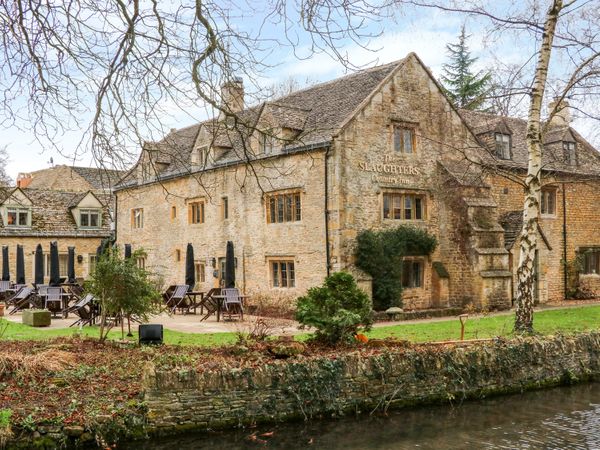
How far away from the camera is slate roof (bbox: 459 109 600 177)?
2928 cm

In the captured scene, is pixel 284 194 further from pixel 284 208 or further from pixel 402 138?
pixel 402 138

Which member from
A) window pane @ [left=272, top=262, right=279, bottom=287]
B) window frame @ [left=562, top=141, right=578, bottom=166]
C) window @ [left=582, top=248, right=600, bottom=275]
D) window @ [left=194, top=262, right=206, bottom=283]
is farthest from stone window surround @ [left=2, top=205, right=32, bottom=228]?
window @ [left=582, top=248, right=600, bottom=275]

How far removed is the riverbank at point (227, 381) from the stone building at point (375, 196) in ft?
29.9

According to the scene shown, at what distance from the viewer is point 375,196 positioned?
80.2ft

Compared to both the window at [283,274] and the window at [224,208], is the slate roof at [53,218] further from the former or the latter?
the window at [283,274]

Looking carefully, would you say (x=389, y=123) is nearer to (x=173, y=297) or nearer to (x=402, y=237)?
(x=402, y=237)

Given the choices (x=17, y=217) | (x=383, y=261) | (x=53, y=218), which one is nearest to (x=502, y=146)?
(x=383, y=261)

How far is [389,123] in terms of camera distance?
988 inches

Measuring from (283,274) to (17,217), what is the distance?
21.6 meters

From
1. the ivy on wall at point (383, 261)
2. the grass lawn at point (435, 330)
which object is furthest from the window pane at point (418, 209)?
the grass lawn at point (435, 330)

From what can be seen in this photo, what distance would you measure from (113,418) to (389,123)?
1752 cm

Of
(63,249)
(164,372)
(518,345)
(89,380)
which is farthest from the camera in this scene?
(63,249)

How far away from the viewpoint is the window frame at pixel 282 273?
25219mm

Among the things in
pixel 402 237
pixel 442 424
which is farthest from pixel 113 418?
pixel 402 237
